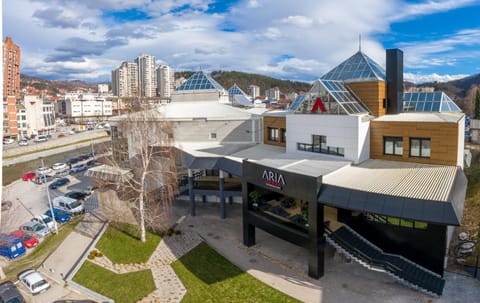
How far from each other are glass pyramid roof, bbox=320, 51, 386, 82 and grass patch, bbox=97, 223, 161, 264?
19073 millimetres

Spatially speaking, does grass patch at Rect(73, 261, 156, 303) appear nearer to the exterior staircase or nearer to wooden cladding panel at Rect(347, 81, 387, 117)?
the exterior staircase

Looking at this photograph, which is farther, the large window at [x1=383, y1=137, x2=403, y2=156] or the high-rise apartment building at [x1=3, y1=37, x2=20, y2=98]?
the high-rise apartment building at [x1=3, y1=37, x2=20, y2=98]

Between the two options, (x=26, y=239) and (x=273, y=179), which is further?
(x=26, y=239)

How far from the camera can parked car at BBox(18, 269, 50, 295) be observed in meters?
19.6

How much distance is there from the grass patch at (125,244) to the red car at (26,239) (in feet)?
24.7

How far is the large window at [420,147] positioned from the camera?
2122cm

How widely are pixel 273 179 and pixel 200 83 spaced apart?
908 inches

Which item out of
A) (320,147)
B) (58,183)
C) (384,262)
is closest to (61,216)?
(58,183)

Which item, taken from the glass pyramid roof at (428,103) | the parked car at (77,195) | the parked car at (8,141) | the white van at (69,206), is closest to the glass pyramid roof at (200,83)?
the white van at (69,206)

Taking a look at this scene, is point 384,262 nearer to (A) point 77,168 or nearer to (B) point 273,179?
(B) point 273,179

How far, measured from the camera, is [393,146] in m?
22.7

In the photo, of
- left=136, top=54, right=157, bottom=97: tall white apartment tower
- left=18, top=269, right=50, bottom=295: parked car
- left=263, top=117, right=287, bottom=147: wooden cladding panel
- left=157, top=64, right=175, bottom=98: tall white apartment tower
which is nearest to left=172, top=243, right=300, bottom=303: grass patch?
left=18, top=269, right=50, bottom=295: parked car

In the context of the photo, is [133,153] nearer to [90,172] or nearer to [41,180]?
[90,172]

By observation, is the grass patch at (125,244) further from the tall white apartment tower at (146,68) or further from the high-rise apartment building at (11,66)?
the tall white apartment tower at (146,68)
